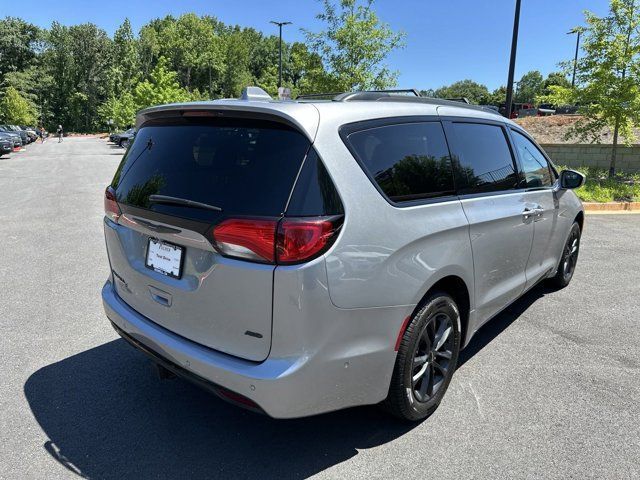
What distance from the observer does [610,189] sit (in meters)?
11.8

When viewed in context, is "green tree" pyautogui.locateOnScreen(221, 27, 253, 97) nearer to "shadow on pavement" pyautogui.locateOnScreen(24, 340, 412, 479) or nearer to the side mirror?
the side mirror

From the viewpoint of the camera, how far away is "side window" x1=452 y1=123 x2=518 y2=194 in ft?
10.6

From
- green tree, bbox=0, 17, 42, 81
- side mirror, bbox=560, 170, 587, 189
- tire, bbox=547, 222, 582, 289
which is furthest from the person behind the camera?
green tree, bbox=0, 17, 42, 81

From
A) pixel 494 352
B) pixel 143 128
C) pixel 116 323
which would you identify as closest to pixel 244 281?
pixel 116 323

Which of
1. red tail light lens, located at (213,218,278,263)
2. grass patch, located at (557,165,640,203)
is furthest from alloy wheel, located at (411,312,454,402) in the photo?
grass patch, located at (557,165,640,203)

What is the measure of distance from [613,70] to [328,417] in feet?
42.0

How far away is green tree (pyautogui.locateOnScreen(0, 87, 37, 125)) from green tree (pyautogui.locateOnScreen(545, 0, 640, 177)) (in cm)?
7218

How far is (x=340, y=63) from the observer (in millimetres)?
17375

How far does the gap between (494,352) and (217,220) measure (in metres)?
2.71

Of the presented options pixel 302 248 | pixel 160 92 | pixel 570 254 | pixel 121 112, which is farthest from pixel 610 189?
pixel 121 112

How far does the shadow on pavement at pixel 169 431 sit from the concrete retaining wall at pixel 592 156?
15.1 metres

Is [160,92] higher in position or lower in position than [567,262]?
higher

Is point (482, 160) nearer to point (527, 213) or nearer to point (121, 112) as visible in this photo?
point (527, 213)

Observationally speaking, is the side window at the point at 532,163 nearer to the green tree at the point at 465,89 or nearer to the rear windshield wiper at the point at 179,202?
the rear windshield wiper at the point at 179,202
